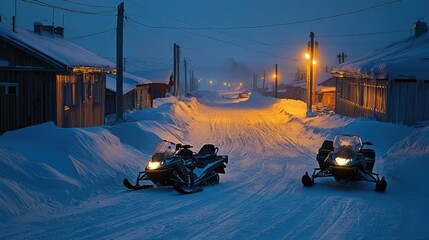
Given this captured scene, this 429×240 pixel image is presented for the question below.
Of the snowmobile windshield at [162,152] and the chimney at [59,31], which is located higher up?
the chimney at [59,31]

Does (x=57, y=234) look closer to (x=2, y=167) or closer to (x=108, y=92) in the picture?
(x=2, y=167)

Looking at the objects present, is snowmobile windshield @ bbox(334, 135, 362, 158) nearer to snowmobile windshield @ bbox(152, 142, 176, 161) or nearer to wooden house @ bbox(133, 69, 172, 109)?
snowmobile windshield @ bbox(152, 142, 176, 161)

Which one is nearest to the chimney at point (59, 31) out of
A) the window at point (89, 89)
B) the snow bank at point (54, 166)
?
the window at point (89, 89)

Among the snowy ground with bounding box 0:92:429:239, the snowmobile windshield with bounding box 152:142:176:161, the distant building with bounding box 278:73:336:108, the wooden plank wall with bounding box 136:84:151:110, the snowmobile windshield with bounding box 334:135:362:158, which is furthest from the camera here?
the distant building with bounding box 278:73:336:108

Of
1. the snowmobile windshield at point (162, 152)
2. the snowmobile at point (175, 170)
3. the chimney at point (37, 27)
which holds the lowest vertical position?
the snowmobile at point (175, 170)

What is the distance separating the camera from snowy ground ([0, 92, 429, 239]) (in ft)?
29.7

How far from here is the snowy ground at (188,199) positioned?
905cm

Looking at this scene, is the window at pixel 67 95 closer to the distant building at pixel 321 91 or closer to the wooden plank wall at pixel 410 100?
the wooden plank wall at pixel 410 100

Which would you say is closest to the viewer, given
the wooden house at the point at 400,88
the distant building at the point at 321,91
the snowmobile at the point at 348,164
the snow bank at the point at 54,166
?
the snow bank at the point at 54,166

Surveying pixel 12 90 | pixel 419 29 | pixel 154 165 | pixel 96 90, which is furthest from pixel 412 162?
pixel 419 29

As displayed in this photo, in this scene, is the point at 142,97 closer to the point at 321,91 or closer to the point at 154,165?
the point at 321,91

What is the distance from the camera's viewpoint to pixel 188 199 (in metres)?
12.1

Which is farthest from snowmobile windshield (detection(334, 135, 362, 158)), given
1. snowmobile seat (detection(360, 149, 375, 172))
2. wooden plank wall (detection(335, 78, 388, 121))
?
wooden plank wall (detection(335, 78, 388, 121))

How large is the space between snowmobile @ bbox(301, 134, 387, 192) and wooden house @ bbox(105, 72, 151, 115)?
2605 centimetres
